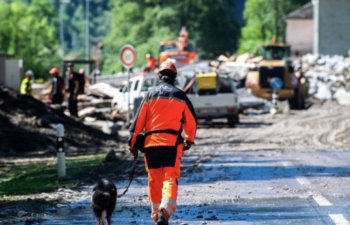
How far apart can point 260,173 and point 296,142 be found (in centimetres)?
1210

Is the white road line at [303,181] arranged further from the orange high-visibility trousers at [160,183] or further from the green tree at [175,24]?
the green tree at [175,24]

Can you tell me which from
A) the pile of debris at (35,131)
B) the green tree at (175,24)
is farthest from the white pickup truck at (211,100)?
the green tree at (175,24)

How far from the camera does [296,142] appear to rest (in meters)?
34.2

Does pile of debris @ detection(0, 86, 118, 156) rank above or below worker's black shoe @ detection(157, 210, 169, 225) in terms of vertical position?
below

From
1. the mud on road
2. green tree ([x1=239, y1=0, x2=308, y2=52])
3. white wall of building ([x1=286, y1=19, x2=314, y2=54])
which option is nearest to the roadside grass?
the mud on road

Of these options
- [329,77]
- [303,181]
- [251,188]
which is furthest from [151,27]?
[251,188]

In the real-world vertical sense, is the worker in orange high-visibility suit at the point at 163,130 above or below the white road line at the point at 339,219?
above

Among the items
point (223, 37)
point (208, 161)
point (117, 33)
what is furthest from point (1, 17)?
point (208, 161)

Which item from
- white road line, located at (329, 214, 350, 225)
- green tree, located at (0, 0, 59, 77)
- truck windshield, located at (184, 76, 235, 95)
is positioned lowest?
green tree, located at (0, 0, 59, 77)

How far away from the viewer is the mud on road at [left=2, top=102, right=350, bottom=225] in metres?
15.5

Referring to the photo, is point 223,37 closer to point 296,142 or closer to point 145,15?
point 145,15

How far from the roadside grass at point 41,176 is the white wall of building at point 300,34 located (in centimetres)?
8507

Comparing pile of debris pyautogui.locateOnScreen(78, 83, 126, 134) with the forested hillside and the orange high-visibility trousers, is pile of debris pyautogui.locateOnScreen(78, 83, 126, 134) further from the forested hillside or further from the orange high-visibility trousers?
the forested hillside

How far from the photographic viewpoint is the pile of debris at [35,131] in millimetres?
31641
